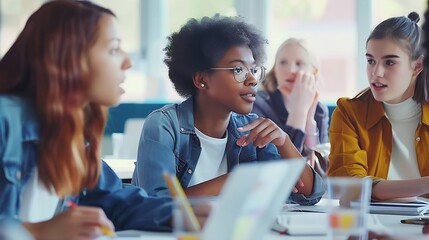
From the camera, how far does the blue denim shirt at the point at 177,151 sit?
8.41ft

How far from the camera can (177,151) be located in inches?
105

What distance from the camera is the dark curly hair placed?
284cm

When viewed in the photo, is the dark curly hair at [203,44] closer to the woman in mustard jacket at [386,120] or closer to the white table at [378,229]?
the woman in mustard jacket at [386,120]

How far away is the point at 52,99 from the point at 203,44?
3.79 feet

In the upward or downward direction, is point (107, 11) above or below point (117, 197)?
above

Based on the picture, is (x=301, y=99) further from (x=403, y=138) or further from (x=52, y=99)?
(x=52, y=99)

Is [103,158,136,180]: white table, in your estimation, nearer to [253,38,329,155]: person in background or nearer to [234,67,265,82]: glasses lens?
[234,67,265,82]: glasses lens

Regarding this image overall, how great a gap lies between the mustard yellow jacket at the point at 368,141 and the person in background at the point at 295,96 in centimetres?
158

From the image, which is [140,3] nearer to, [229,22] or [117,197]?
[229,22]

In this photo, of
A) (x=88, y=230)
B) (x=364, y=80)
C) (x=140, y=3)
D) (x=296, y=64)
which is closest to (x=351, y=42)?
(x=364, y=80)

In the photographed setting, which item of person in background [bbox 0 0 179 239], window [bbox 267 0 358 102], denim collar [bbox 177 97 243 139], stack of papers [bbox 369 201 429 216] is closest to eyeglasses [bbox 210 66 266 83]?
denim collar [bbox 177 97 243 139]

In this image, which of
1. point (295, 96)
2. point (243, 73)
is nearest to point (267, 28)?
point (295, 96)

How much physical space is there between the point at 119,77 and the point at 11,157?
32cm

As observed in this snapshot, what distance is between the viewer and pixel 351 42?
6.36 meters
